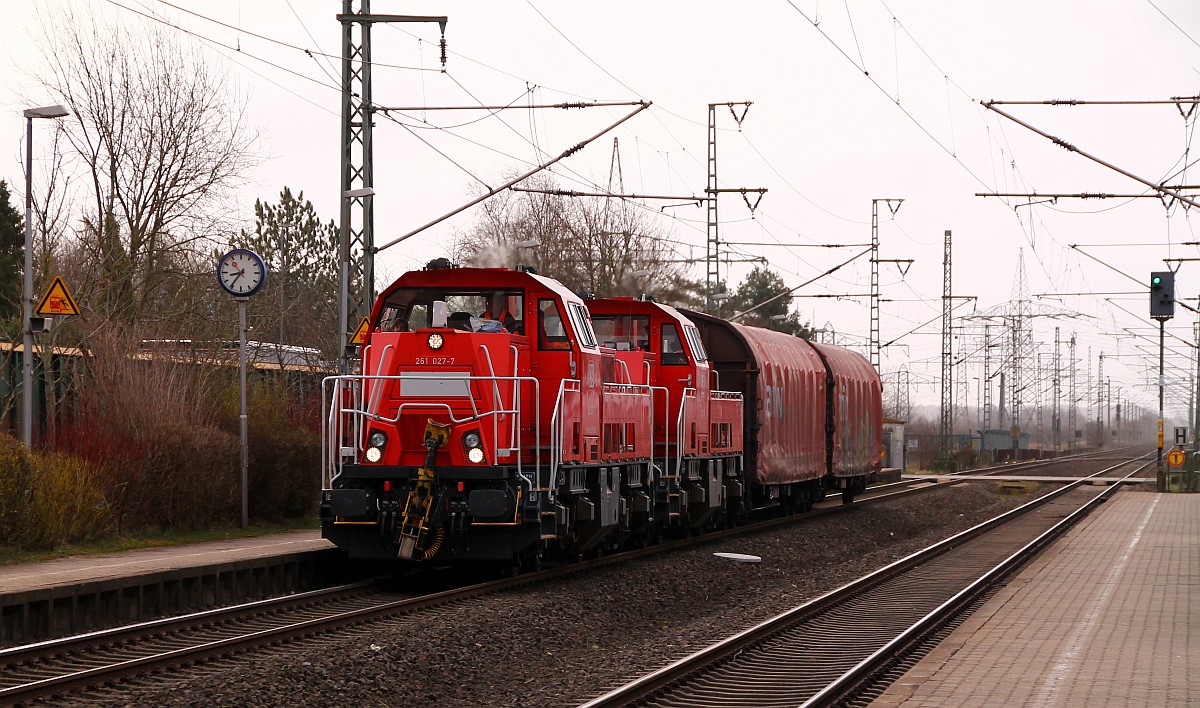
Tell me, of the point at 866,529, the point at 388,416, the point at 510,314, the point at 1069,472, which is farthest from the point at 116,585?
the point at 1069,472

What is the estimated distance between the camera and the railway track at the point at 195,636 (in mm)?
9492

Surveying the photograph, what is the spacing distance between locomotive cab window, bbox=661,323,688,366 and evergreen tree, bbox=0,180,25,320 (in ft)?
81.4

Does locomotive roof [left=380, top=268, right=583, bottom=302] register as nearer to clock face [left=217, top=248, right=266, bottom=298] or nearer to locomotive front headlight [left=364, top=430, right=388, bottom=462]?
locomotive front headlight [left=364, top=430, right=388, bottom=462]

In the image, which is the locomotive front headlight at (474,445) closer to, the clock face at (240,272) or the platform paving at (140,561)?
the platform paving at (140,561)

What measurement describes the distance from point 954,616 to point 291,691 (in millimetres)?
7657

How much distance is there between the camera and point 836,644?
12.3 metres

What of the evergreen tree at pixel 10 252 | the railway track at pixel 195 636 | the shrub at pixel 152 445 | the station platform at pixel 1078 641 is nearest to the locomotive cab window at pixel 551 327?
the railway track at pixel 195 636

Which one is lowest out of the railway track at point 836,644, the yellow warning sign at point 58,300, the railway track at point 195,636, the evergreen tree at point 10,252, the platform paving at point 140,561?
the railway track at point 836,644

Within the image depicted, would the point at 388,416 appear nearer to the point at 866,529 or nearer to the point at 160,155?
the point at 866,529

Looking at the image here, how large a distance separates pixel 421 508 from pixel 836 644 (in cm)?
464

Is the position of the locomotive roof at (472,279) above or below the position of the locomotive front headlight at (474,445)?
above

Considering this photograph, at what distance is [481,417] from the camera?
1428cm

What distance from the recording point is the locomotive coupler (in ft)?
45.9

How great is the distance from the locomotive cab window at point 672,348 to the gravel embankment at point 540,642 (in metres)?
2.96
